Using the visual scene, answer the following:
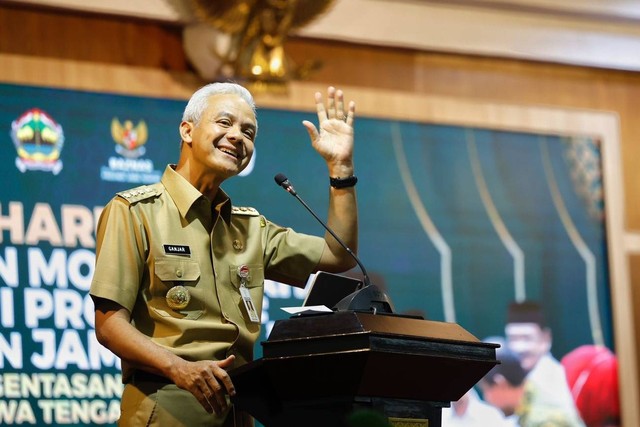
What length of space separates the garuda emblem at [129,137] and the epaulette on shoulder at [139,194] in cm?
251

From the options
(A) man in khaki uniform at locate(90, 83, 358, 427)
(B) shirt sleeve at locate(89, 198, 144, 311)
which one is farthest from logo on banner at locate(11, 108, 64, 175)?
(B) shirt sleeve at locate(89, 198, 144, 311)

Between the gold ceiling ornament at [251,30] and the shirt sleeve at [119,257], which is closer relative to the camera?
the shirt sleeve at [119,257]

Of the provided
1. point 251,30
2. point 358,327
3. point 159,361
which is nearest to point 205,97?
point 159,361

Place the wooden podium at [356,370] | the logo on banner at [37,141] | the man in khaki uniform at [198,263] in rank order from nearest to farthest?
the wooden podium at [356,370] → the man in khaki uniform at [198,263] → the logo on banner at [37,141]

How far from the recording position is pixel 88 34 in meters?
5.75

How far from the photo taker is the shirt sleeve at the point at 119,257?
2.87 metres

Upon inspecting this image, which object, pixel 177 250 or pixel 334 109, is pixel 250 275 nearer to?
pixel 177 250

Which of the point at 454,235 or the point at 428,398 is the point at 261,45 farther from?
the point at 428,398

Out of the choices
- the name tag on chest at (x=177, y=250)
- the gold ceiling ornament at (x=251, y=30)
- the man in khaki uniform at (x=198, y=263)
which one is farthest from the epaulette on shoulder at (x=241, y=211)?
the gold ceiling ornament at (x=251, y=30)

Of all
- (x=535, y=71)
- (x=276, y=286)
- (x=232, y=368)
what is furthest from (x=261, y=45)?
(x=232, y=368)

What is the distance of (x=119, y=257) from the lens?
290 centimetres

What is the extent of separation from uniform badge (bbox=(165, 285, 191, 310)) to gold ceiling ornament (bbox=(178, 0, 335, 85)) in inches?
118

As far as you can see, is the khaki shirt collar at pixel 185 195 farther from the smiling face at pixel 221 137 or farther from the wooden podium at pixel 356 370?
the wooden podium at pixel 356 370

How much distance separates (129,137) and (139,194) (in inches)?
102
